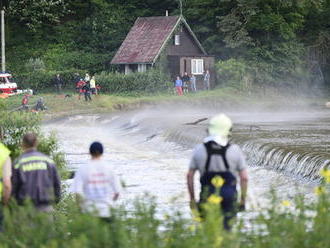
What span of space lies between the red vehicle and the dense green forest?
390 centimetres

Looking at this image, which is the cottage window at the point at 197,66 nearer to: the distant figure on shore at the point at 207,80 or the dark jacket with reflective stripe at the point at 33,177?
the distant figure on shore at the point at 207,80

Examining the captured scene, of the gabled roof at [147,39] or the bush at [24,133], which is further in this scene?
the gabled roof at [147,39]

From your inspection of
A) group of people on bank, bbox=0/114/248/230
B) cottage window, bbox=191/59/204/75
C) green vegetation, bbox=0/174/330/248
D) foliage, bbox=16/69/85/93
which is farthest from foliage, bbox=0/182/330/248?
cottage window, bbox=191/59/204/75

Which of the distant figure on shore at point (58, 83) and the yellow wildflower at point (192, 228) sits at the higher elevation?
the yellow wildflower at point (192, 228)

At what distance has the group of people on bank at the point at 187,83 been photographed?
59.2m

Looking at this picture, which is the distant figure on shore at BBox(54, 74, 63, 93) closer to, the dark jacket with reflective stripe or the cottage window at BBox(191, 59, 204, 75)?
the cottage window at BBox(191, 59, 204, 75)

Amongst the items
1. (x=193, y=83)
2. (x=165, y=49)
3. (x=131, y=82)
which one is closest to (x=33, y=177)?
(x=131, y=82)

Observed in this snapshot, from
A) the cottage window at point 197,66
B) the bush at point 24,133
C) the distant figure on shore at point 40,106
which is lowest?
the distant figure on shore at point 40,106

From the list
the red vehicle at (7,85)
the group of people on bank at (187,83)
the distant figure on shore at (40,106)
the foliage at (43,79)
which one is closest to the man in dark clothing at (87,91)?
the distant figure on shore at (40,106)

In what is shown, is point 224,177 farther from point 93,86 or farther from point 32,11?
point 32,11

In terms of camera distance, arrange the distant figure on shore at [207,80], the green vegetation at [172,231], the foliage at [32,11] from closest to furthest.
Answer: the green vegetation at [172,231], the distant figure on shore at [207,80], the foliage at [32,11]

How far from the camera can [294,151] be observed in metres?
27.5

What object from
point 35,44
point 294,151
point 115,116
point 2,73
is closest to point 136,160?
point 294,151

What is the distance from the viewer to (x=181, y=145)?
36031mm
